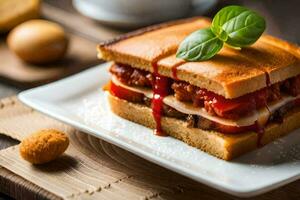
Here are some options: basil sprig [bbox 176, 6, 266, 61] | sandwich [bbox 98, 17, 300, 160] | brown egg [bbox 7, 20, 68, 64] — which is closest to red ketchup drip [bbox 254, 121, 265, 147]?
sandwich [bbox 98, 17, 300, 160]

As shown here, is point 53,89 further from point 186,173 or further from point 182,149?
point 186,173

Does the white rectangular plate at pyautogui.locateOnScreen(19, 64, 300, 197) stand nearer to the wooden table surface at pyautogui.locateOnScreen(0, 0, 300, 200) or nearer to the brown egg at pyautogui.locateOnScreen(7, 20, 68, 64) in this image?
the brown egg at pyautogui.locateOnScreen(7, 20, 68, 64)

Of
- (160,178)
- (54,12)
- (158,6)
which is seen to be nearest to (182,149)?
(160,178)

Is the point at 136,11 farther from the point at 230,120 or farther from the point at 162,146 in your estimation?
the point at 230,120

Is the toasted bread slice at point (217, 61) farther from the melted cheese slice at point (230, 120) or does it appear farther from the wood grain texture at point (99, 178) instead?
the wood grain texture at point (99, 178)

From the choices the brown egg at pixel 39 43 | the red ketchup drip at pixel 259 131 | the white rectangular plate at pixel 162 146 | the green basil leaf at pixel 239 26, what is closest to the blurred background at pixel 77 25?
the brown egg at pixel 39 43

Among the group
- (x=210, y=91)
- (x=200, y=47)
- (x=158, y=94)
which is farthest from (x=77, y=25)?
(x=210, y=91)
